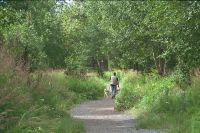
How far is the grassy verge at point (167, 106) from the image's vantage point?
13.3 m

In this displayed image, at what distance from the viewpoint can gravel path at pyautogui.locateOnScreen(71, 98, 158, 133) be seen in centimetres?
1461

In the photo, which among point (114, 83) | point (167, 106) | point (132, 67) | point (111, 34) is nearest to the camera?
point (167, 106)

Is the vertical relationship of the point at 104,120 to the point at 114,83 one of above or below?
below

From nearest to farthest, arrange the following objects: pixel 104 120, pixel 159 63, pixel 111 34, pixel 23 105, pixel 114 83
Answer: pixel 23 105 < pixel 104 120 < pixel 159 63 < pixel 114 83 < pixel 111 34

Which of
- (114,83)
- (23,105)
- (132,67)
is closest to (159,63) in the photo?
(114,83)

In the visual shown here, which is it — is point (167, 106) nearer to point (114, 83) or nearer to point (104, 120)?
point (104, 120)

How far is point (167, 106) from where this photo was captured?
659 inches

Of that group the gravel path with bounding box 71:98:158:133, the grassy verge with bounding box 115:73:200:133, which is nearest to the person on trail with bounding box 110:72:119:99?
the gravel path with bounding box 71:98:158:133

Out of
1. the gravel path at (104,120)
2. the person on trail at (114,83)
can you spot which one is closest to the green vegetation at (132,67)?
the gravel path at (104,120)

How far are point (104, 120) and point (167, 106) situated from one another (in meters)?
2.48

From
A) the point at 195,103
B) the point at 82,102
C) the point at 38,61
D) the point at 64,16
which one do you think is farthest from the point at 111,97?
the point at 64,16

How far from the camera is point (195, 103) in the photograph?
50.8ft

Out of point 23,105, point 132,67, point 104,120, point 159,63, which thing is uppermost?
point 159,63

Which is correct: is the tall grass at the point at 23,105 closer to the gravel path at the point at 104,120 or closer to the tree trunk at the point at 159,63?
the gravel path at the point at 104,120
